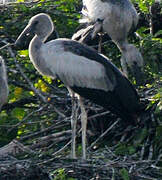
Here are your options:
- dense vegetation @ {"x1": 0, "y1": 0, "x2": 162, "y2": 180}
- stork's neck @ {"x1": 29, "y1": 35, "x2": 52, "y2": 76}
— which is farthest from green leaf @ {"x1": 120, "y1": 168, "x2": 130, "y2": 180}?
stork's neck @ {"x1": 29, "y1": 35, "x2": 52, "y2": 76}

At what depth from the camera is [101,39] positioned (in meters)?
12.3

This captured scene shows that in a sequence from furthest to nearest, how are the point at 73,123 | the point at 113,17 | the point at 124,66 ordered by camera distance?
the point at 113,17 < the point at 124,66 < the point at 73,123

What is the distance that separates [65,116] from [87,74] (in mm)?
650

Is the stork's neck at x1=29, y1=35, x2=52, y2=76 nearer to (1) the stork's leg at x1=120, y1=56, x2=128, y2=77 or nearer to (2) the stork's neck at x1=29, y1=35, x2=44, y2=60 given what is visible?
(2) the stork's neck at x1=29, y1=35, x2=44, y2=60

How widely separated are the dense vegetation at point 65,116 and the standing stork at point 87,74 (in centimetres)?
32

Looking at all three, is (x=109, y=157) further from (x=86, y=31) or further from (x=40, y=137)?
(x=86, y=31)

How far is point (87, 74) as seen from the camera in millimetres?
10086

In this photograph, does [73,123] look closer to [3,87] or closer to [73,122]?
[73,122]

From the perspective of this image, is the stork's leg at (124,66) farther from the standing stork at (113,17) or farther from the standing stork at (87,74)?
the standing stork at (87,74)


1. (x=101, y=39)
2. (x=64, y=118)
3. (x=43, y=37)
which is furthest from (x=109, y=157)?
(x=101, y=39)

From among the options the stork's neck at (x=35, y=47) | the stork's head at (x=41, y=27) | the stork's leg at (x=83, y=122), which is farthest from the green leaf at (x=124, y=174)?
the stork's head at (x=41, y=27)

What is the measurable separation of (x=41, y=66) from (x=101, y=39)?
2.42 meters

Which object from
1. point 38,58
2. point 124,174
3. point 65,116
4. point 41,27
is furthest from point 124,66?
point 124,174

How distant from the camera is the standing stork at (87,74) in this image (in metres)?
9.79
